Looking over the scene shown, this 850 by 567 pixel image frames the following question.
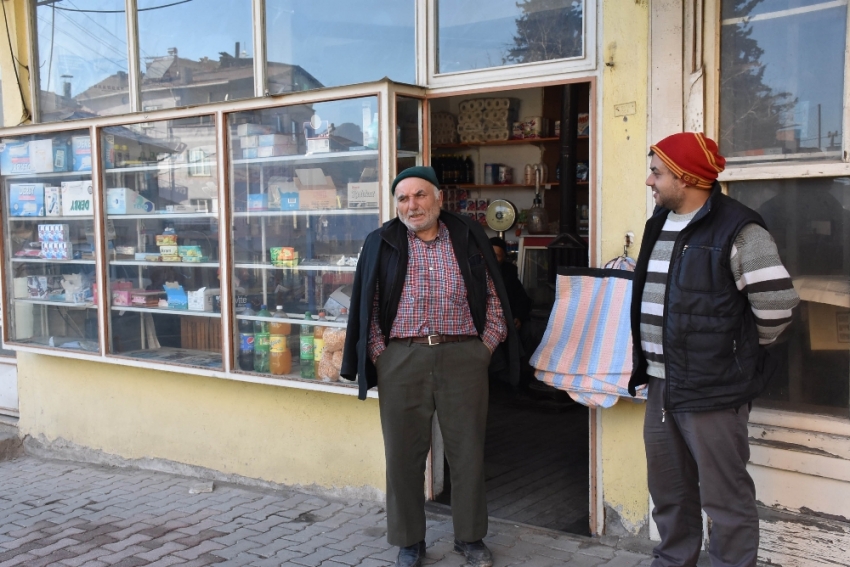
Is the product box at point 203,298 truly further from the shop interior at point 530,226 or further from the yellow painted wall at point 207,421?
the shop interior at point 530,226

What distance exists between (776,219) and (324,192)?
2569mm

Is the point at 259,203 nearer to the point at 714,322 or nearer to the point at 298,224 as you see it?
the point at 298,224

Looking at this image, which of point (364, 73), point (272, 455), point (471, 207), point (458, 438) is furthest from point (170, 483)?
point (471, 207)

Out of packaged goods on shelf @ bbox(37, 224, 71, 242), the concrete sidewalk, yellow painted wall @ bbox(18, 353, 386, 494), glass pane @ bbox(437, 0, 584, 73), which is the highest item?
glass pane @ bbox(437, 0, 584, 73)

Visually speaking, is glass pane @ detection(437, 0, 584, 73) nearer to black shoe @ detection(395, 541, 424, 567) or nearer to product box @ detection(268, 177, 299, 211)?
product box @ detection(268, 177, 299, 211)

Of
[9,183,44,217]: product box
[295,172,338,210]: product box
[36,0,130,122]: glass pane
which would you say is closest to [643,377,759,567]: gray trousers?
[295,172,338,210]: product box

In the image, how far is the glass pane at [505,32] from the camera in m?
4.27

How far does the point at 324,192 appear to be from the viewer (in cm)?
496

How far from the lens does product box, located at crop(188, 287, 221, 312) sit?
558 cm

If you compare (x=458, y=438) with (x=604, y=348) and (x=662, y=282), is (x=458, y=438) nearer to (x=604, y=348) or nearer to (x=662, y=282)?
(x=604, y=348)

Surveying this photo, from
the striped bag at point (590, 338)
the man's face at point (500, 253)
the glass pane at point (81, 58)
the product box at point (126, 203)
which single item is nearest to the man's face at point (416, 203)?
the striped bag at point (590, 338)

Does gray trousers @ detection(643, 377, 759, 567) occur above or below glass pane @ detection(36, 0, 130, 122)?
below

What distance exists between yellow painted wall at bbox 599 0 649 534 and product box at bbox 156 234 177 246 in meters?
3.11

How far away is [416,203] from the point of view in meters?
3.82
